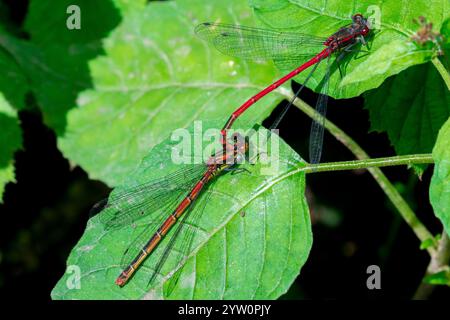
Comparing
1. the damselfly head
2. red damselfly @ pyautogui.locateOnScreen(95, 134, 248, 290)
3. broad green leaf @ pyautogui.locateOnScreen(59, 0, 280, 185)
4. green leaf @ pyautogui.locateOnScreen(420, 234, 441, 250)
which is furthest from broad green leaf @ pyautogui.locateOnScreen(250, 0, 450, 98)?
green leaf @ pyautogui.locateOnScreen(420, 234, 441, 250)

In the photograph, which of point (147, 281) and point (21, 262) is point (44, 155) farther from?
point (147, 281)

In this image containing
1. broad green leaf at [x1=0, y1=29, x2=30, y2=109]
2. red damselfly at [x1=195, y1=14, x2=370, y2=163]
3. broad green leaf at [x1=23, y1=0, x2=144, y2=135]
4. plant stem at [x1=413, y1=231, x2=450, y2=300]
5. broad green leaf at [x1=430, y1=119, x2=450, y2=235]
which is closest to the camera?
broad green leaf at [x1=430, y1=119, x2=450, y2=235]

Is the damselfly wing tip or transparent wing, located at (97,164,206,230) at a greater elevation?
transparent wing, located at (97,164,206,230)

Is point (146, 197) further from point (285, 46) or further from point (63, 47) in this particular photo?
point (63, 47)

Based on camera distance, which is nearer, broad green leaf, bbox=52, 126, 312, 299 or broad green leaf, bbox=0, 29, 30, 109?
broad green leaf, bbox=52, 126, 312, 299

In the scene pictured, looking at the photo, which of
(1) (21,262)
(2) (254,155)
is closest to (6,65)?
(1) (21,262)

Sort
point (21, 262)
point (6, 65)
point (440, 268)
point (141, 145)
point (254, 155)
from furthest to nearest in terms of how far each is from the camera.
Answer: point (21, 262), point (6, 65), point (141, 145), point (440, 268), point (254, 155)

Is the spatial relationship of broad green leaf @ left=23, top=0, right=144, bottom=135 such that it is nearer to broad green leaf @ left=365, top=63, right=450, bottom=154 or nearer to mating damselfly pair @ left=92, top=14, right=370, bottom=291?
mating damselfly pair @ left=92, top=14, right=370, bottom=291

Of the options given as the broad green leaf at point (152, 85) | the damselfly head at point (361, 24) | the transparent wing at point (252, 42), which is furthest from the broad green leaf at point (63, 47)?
the damselfly head at point (361, 24)
